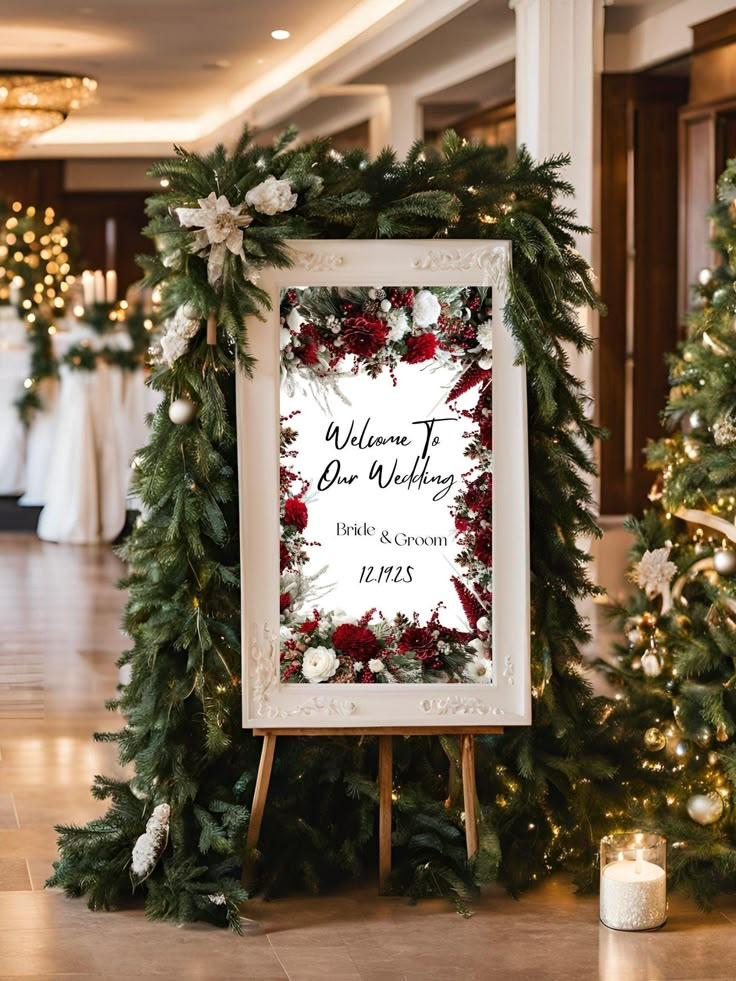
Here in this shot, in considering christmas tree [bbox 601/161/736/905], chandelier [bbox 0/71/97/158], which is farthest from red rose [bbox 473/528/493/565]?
chandelier [bbox 0/71/97/158]

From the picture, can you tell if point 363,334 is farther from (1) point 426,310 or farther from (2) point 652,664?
(2) point 652,664

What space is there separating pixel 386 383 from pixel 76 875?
1.26 m

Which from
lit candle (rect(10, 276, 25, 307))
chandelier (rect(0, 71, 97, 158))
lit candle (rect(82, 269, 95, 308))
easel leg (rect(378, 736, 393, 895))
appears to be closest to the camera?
easel leg (rect(378, 736, 393, 895))

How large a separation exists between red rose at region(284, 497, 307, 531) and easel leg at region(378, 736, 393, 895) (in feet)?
1.69

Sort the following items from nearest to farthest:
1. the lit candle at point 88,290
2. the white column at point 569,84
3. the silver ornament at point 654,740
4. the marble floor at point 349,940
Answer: the marble floor at point 349,940
the silver ornament at point 654,740
the white column at point 569,84
the lit candle at point 88,290

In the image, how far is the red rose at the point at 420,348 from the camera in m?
3.11

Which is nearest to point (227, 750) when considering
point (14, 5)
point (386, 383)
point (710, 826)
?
point (386, 383)

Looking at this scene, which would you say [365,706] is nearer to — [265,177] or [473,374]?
[473,374]

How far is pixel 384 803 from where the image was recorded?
3.26 metres

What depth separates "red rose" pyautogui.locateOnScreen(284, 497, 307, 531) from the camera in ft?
10.2

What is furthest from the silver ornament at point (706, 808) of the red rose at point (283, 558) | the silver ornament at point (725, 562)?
the red rose at point (283, 558)

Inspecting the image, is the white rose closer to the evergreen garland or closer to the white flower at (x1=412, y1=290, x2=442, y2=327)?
the evergreen garland

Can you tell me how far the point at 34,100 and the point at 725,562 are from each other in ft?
33.7

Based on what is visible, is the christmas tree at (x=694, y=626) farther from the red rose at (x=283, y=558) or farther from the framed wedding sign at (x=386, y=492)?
the red rose at (x=283, y=558)
